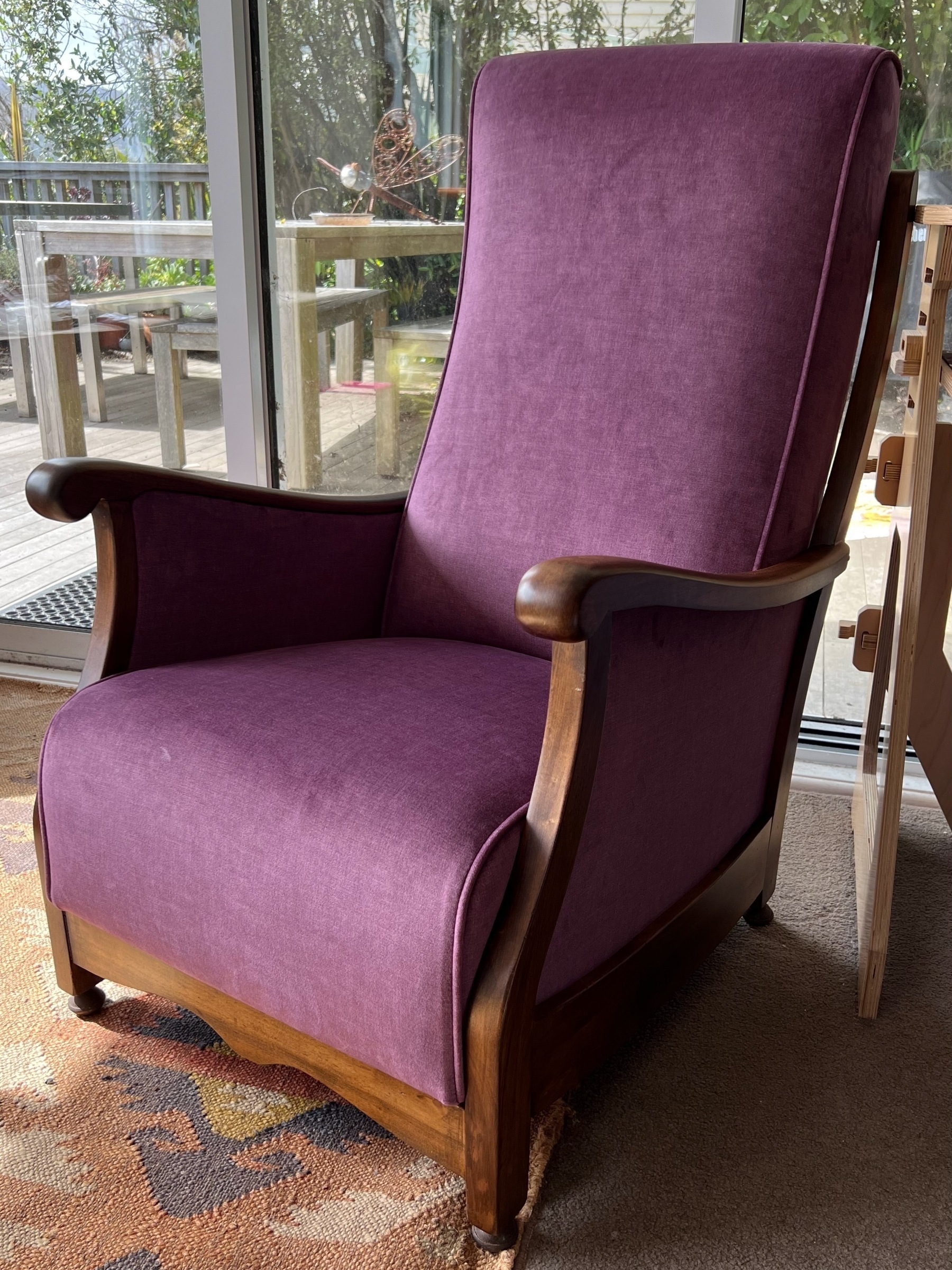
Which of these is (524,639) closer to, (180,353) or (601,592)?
(601,592)

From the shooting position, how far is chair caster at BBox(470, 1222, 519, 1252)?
975 mm

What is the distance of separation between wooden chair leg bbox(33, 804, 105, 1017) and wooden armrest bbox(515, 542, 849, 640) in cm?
71

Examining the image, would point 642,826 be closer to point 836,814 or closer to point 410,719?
point 410,719

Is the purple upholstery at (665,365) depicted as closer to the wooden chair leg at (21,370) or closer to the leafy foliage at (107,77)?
the leafy foliage at (107,77)

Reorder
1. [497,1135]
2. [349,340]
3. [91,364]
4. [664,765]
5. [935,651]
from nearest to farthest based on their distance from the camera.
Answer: [497,1135] → [664,765] → [935,651] → [349,340] → [91,364]

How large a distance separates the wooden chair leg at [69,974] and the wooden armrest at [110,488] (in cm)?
36

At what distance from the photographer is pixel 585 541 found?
51.2 inches

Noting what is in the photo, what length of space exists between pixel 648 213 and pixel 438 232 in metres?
0.75

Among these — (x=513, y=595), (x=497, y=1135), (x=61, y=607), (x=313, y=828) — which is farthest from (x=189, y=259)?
(x=497, y=1135)

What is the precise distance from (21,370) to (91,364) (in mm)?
168

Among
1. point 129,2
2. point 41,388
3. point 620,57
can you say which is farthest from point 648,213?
point 41,388

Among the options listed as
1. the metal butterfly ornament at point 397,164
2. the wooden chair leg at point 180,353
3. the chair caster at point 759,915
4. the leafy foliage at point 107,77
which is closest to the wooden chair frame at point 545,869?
the chair caster at point 759,915

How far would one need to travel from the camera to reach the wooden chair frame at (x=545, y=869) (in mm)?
892

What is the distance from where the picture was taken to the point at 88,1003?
51.7 inches
